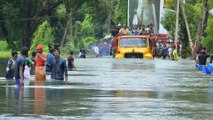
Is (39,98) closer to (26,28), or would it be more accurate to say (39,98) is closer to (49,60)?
(49,60)

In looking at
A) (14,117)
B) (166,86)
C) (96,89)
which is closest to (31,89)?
(96,89)

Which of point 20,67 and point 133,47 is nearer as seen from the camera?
point 20,67

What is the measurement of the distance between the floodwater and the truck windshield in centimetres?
2351

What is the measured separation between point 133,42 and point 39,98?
34270mm

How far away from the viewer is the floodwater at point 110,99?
1683 centimetres

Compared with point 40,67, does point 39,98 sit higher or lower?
lower

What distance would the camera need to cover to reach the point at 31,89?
24.1 m

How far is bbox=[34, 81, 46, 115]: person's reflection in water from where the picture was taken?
17531 millimetres

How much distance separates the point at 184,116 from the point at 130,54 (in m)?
37.6

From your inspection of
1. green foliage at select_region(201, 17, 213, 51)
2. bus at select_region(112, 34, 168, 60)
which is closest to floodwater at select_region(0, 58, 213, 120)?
green foliage at select_region(201, 17, 213, 51)

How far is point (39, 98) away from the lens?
2075cm

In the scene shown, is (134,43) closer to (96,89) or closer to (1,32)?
(1,32)

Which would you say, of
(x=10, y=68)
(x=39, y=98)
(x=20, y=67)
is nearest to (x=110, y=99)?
(x=39, y=98)

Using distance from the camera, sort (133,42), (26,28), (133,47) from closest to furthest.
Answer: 1. (133,47)
2. (133,42)
3. (26,28)
